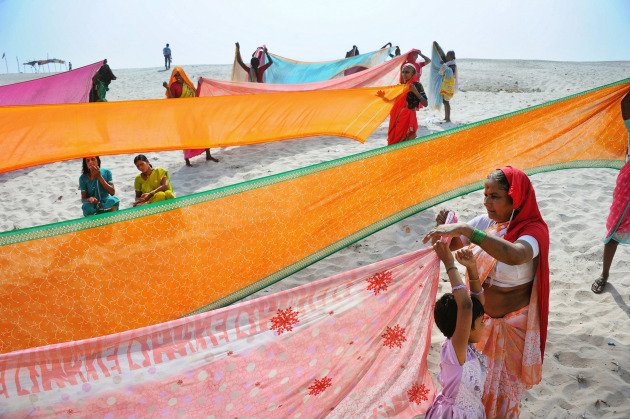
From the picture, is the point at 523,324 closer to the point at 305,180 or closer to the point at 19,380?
the point at 305,180

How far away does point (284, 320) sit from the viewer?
81.4 inches

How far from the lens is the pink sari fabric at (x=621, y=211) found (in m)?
3.38

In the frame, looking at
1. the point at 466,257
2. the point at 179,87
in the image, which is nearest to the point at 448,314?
the point at 466,257

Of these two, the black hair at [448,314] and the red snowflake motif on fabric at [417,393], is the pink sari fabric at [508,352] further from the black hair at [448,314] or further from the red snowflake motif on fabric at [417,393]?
the red snowflake motif on fabric at [417,393]

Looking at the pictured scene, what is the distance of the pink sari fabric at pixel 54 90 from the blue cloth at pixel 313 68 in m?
4.88

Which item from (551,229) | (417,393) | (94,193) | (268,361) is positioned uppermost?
(94,193)

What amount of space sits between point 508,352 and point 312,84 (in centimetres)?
608

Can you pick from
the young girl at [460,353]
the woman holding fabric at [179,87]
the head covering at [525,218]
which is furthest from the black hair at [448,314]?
the woman holding fabric at [179,87]

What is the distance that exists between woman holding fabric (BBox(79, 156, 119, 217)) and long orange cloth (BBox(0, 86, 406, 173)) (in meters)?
0.73

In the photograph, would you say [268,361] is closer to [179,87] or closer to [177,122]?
[177,122]

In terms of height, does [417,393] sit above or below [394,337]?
below

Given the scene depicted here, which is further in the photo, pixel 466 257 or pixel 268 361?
pixel 268 361

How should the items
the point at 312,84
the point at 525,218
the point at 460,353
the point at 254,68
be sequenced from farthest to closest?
the point at 254,68 → the point at 312,84 → the point at 525,218 → the point at 460,353

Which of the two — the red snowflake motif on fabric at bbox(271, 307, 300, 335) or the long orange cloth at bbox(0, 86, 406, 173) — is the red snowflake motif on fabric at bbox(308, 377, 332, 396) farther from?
the long orange cloth at bbox(0, 86, 406, 173)
